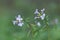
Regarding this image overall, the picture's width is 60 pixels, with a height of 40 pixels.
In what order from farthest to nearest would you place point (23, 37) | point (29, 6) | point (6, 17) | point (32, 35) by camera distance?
point (29, 6) < point (6, 17) < point (23, 37) < point (32, 35)

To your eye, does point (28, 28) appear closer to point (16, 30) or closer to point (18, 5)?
point (16, 30)

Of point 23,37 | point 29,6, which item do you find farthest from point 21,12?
point 23,37

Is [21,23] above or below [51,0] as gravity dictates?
below

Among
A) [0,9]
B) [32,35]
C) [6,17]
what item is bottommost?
[32,35]

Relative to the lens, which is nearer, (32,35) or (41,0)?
(32,35)

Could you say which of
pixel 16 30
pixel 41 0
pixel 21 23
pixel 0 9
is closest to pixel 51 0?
pixel 41 0

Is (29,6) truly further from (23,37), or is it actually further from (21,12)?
(23,37)

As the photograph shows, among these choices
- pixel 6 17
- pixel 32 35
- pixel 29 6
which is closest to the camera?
pixel 32 35
